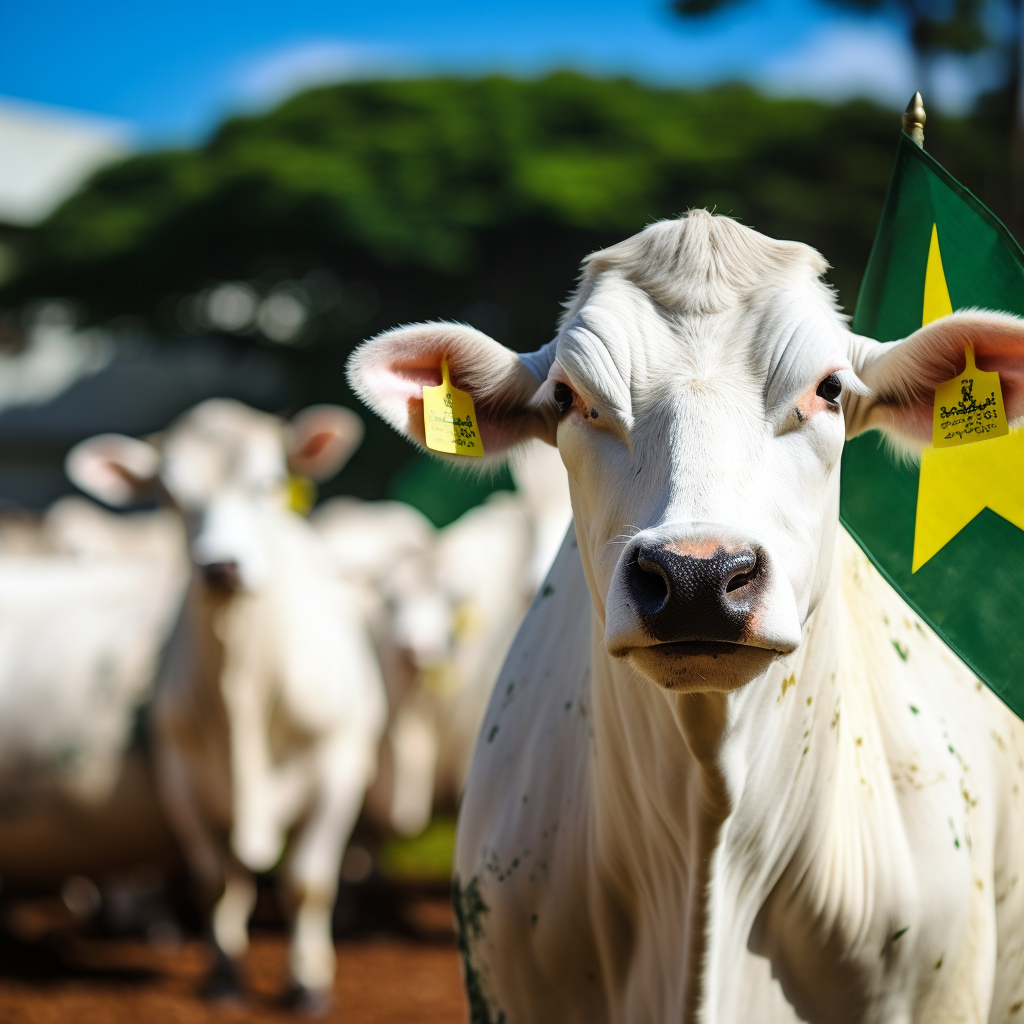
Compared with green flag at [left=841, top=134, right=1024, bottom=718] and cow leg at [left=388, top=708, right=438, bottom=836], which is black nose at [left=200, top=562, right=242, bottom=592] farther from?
green flag at [left=841, top=134, right=1024, bottom=718]

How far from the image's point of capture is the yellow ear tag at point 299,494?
538 centimetres

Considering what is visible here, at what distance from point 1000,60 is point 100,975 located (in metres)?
11.6

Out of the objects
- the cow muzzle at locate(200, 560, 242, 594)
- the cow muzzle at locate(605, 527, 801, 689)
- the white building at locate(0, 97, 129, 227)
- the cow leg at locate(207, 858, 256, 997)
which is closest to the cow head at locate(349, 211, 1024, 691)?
the cow muzzle at locate(605, 527, 801, 689)

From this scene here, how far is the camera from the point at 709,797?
177cm

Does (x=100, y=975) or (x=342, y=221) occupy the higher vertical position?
(x=342, y=221)

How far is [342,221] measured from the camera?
1515 cm

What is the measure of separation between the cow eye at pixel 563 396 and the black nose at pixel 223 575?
2932mm

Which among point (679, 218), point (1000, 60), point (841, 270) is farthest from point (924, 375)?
point (841, 270)

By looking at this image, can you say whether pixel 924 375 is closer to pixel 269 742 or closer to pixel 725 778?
pixel 725 778

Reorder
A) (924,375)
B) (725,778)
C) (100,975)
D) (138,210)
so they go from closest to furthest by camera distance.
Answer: (725,778), (924,375), (100,975), (138,210)

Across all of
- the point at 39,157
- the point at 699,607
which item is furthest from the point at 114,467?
the point at 39,157

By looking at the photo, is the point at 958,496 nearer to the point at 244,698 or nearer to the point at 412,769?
the point at 244,698

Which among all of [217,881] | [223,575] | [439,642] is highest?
[223,575]

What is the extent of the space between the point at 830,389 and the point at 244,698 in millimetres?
3566
